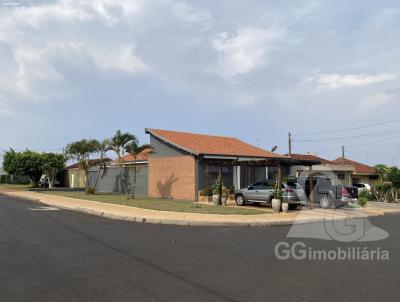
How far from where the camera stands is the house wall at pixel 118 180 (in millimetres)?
32312

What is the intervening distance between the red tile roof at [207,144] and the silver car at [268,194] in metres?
4.42

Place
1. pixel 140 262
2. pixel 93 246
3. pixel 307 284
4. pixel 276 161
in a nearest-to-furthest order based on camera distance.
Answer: pixel 307 284 < pixel 140 262 < pixel 93 246 < pixel 276 161

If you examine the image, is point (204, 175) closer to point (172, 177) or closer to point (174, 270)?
point (172, 177)

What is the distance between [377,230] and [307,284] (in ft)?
29.3

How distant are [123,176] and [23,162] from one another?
56.2 ft

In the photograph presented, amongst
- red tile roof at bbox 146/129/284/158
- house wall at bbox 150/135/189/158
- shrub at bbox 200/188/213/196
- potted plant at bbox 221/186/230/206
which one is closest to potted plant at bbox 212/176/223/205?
potted plant at bbox 221/186/230/206

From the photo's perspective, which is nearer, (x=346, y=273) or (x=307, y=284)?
(x=307, y=284)

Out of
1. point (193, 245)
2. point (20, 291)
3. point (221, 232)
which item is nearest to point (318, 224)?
point (221, 232)

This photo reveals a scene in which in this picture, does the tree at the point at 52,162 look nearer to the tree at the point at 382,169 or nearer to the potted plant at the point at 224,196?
the potted plant at the point at 224,196

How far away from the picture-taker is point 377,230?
14.4 meters

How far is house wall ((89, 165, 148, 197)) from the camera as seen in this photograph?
1272 inches

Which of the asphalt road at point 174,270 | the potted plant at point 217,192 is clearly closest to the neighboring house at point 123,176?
the potted plant at point 217,192

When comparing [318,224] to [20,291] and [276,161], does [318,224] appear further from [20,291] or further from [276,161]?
[20,291]

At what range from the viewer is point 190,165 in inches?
1060
